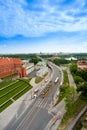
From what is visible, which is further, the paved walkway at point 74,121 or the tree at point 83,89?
the tree at point 83,89

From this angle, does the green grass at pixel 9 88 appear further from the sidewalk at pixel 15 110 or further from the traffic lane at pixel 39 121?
the traffic lane at pixel 39 121

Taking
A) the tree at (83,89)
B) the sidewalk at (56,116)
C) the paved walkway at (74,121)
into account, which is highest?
the tree at (83,89)

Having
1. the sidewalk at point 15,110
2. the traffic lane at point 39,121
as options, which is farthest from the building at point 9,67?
the traffic lane at point 39,121

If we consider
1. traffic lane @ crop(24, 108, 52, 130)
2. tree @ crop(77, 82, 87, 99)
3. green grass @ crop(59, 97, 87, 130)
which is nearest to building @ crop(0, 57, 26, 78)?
tree @ crop(77, 82, 87, 99)

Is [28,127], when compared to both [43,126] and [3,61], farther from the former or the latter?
[3,61]

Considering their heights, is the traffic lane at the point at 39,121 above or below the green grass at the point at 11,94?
below

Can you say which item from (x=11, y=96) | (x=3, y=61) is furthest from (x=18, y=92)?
(x=3, y=61)

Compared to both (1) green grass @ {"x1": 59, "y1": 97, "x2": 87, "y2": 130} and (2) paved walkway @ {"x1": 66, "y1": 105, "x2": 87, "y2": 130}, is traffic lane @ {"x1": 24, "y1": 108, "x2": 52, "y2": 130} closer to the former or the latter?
(1) green grass @ {"x1": 59, "y1": 97, "x2": 87, "y2": 130}

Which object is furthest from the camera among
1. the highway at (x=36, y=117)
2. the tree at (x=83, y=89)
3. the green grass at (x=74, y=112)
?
the tree at (x=83, y=89)

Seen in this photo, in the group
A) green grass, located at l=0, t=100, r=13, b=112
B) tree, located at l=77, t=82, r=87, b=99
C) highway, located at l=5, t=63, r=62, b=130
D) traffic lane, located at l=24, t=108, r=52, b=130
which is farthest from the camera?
tree, located at l=77, t=82, r=87, b=99
